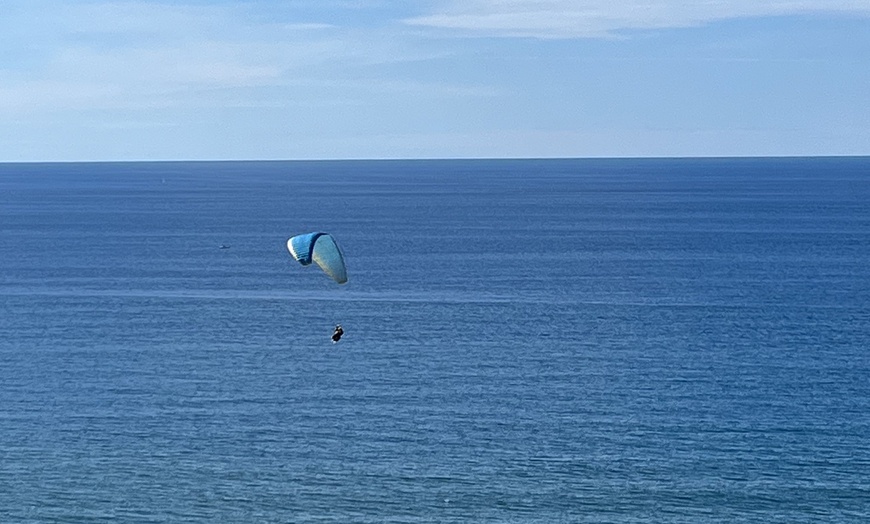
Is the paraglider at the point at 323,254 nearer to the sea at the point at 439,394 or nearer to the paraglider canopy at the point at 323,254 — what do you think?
A: the paraglider canopy at the point at 323,254

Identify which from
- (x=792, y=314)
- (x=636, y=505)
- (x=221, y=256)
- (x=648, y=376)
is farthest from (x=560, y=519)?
(x=221, y=256)

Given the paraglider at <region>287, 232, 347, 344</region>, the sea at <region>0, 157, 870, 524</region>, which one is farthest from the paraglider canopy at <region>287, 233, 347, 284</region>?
the sea at <region>0, 157, 870, 524</region>

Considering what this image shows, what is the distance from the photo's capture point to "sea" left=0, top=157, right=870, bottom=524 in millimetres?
55781

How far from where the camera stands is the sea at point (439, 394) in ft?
183

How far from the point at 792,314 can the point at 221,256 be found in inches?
2704

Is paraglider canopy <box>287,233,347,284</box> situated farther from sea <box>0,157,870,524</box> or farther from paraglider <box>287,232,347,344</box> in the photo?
sea <box>0,157,870,524</box>

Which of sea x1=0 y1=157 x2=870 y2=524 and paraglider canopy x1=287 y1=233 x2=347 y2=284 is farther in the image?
sea x1=0 y1=157 x2=870 y2=524

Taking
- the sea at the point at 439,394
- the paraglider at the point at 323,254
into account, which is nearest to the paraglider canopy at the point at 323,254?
the paraglider at the point at 323,254

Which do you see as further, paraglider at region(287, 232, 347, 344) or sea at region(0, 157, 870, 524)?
sea at region(0, 157, 870, 524)

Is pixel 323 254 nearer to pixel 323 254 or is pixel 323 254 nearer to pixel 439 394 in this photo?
pixel 323 254

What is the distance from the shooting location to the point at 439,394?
235ft

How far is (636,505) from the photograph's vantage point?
5472cm

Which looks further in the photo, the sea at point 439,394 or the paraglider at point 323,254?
the sea at point 439,394

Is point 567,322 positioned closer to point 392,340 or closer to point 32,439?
point 392,340
